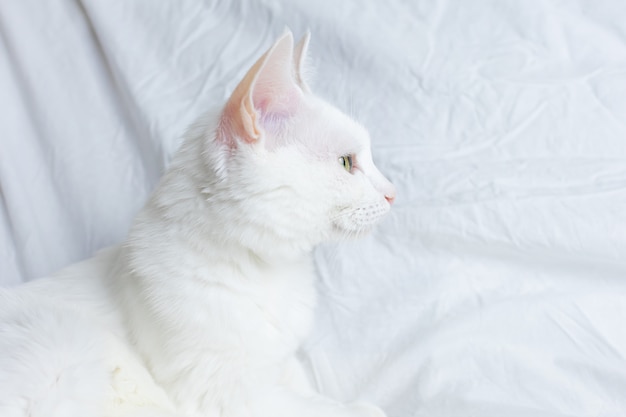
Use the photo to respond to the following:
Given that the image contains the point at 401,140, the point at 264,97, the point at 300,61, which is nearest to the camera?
the point at 264,97

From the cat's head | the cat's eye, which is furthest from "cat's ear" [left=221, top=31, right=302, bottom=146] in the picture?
the cat's eye

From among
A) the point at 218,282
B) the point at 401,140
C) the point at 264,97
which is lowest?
the point at 218,282

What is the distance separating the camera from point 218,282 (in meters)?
1.29

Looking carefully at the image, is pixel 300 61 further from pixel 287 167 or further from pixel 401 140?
pixel 401 140

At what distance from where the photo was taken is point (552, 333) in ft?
5.04

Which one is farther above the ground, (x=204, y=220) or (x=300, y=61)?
(x=300, y=61)

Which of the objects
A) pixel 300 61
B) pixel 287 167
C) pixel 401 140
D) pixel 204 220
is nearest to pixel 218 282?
pixel 204 220

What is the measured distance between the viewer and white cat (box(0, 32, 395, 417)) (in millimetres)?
1180

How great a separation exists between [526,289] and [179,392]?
2.67ft

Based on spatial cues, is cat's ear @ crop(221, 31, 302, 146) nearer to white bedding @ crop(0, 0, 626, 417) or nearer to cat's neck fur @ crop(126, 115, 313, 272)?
cat's neck fur @ crop(126, 115, 313, 272)

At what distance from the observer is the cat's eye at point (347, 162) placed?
1.27 metres

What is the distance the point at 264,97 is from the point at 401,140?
785mm

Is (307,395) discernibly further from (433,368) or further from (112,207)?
(112,207)

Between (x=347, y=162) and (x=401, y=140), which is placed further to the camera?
(x=401, y=140)
